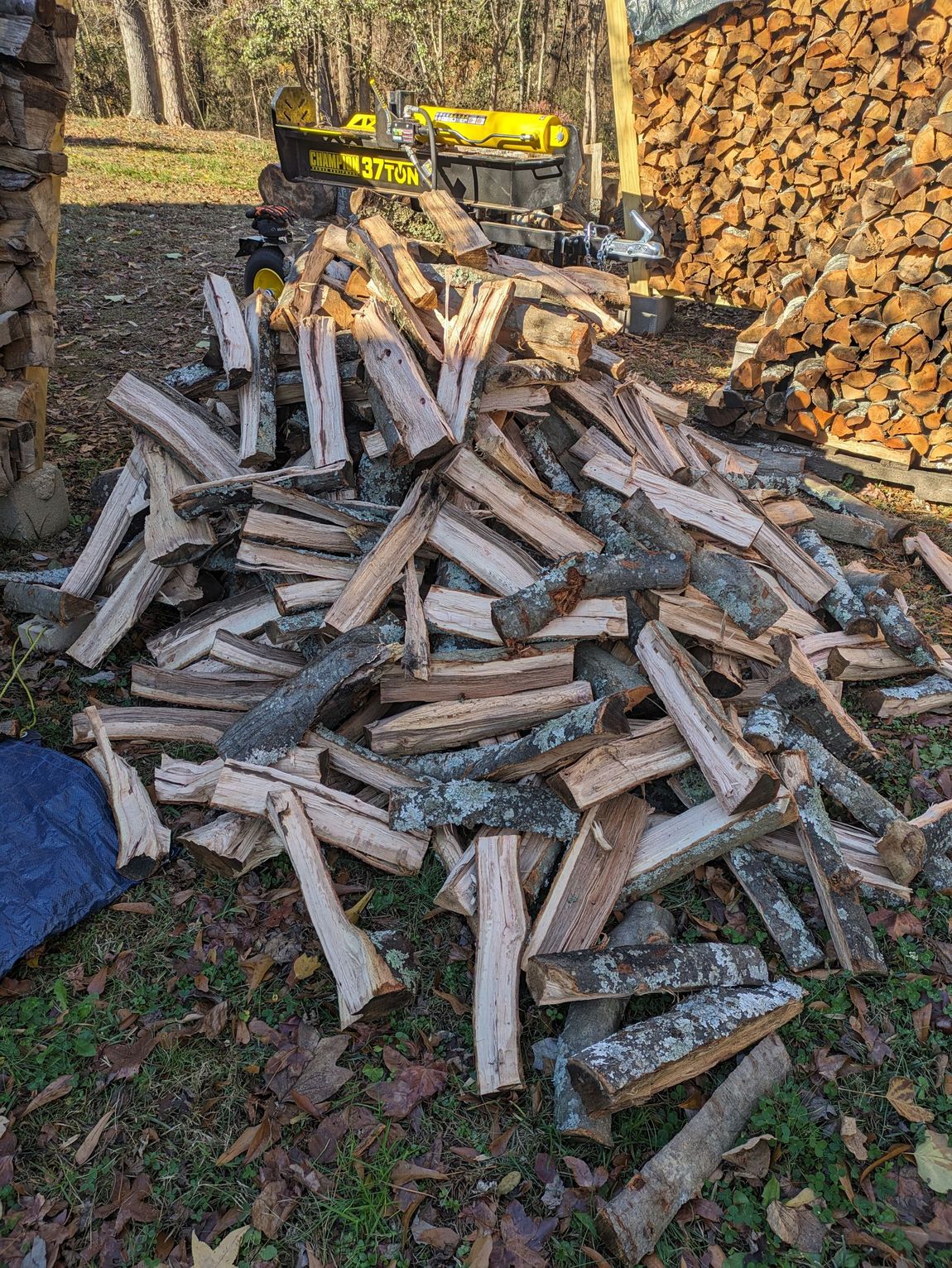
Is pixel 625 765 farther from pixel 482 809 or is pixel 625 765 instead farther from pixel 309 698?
pixel 309 698

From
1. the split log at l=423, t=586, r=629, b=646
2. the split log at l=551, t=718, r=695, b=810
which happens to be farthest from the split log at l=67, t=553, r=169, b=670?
the split log at l=551, t=718, r=695, b=810

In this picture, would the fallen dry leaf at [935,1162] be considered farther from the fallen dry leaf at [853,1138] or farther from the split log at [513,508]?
the split log at [513,508]

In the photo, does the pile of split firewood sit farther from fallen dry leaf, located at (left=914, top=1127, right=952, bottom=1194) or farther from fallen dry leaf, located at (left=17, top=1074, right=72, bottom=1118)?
fallen dry leaf, located at (left=17, top=1074, right=72, bottom=1118)

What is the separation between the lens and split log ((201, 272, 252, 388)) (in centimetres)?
409

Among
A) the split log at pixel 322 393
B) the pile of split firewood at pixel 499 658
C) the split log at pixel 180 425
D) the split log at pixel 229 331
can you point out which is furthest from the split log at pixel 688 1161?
the split log at pixel 229 331

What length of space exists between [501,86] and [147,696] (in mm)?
18532

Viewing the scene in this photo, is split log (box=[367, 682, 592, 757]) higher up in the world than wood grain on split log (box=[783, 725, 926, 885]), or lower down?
higher up

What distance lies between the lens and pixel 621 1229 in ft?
6.91

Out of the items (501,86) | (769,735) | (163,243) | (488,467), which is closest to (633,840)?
(769,735)

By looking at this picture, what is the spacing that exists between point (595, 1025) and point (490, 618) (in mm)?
1532

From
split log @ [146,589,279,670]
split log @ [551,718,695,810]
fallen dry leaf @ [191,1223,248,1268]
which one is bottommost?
fallen dry leaf @ [191,1223,248,1268]

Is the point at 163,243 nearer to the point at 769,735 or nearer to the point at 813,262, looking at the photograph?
the point at 813,262

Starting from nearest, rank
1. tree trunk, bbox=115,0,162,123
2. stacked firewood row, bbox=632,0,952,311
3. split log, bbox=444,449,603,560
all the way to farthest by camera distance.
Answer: split log, bbox=444,449,603,560 → stacked firewood row, bbox=632,0,952,311 → tree trunk, bbox=115,0,162,123

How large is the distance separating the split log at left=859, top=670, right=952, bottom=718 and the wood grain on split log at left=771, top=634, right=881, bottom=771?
41 cm
